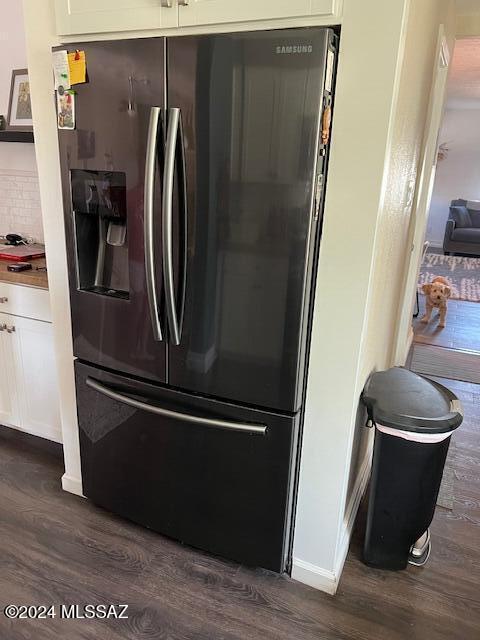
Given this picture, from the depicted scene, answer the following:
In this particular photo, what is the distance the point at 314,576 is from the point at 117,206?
4.82ft

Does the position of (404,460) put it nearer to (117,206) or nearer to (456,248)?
(117,206)

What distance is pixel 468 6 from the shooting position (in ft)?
9.07

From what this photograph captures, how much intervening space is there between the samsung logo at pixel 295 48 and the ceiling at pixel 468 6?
2054 millimetres

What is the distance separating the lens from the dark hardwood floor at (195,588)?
5.23ft

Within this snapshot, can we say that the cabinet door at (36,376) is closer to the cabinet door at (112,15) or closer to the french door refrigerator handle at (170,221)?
the french door refrigerator handle at (170,221)

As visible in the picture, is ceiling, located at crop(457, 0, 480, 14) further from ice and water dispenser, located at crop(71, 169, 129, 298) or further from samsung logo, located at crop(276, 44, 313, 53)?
ice and water dispenser, located at crop(71, 169, 129, 298)

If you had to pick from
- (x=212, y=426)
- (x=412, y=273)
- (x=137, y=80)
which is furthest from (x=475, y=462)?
(x=137, y=80)

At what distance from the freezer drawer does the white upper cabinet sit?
3.73 feet

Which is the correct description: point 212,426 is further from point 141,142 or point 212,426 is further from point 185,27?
point 185,27

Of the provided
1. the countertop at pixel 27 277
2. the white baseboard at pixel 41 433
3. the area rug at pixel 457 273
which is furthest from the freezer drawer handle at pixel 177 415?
the area rug at pixel 457 273

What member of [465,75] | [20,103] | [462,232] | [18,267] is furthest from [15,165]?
[462,232]

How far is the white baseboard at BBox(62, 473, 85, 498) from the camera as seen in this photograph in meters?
2.16

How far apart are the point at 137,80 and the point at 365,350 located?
3.61 feet

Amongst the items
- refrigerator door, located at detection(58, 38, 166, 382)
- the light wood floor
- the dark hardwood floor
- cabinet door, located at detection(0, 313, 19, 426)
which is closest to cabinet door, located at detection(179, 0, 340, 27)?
refrigerator door, located at detection(58, 38, 166, 382)
